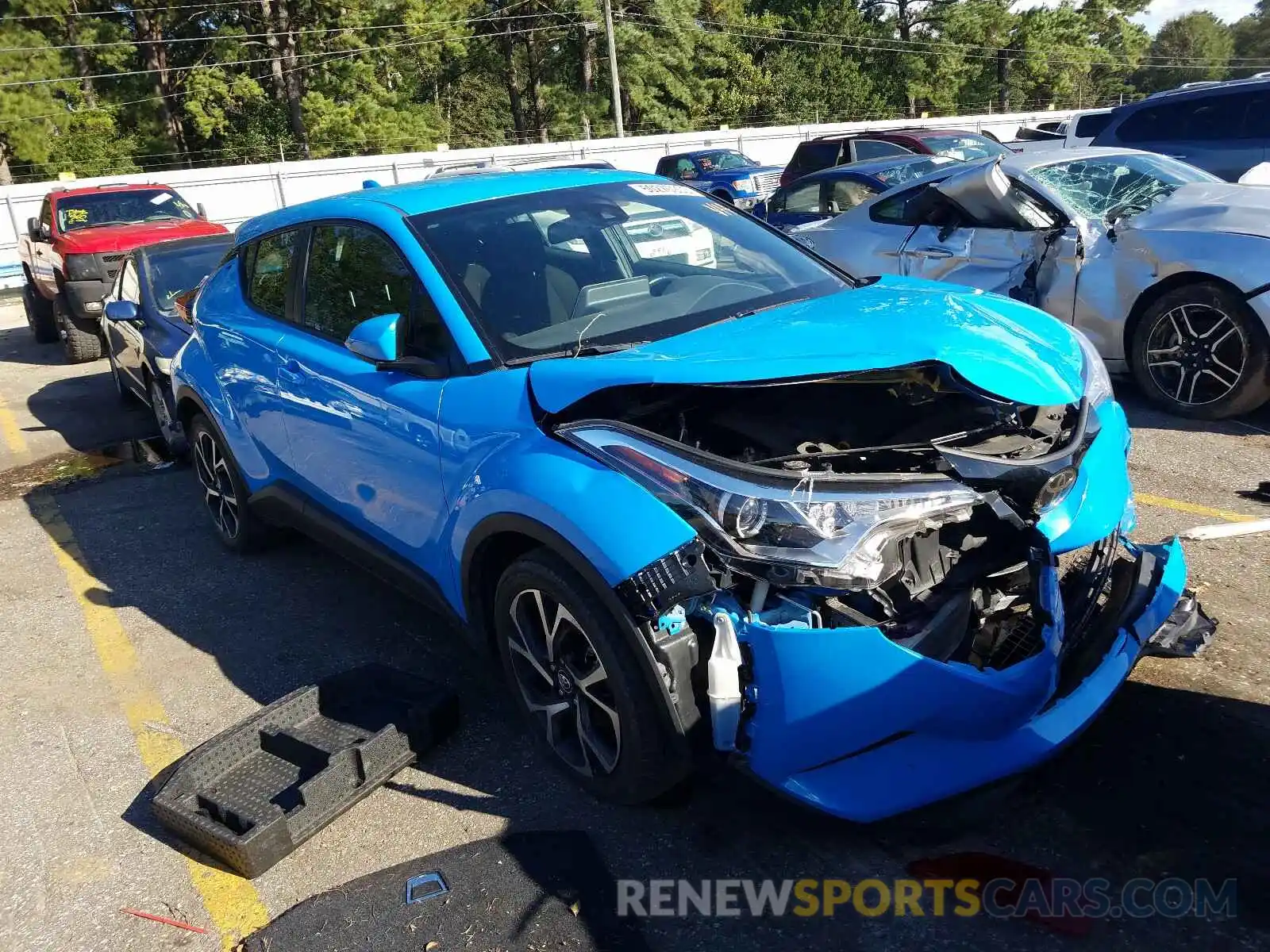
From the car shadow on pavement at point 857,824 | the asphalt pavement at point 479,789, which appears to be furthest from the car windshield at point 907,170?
the car shadow on pavement at point 857,824

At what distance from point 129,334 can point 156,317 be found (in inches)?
24.2

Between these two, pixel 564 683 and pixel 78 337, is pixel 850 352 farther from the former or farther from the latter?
pixel 78 337

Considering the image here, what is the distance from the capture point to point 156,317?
7758 millimetres

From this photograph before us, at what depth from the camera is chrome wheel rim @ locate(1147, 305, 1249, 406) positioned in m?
5.74

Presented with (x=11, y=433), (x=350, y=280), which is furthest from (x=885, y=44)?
(x=350, y=280)

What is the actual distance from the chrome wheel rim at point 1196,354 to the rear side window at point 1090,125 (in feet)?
22.4

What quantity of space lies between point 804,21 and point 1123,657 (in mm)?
63566

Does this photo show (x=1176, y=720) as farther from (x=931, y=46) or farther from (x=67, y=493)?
(x=931, y=46)

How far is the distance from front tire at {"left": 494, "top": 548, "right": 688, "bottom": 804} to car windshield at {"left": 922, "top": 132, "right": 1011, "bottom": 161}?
12415 mm

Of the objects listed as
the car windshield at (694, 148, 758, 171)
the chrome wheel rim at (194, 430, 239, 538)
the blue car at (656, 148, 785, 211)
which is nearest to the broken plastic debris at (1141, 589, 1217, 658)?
the chrome wheel rim at (194, 430, 239, 538)

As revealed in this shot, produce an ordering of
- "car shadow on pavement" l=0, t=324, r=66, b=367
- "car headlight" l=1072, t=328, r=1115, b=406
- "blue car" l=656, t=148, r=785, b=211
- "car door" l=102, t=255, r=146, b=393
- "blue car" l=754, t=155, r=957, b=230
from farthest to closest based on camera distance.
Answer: "blue car" l=656, t=148, r=785, b=211, "car shadow on pavement" l=0, t=324, r=66, b=367, "blue car" l=754, t=155, r=957, b=230, "car door" l=102, t=255, r=146, b=393, "car headlight" l=1072, t=328, r=1115, b=406

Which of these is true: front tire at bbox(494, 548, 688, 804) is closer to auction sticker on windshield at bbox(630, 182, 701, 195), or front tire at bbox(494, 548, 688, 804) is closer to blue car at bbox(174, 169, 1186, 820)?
blue car at bbox(174, 169, 1186, 820)

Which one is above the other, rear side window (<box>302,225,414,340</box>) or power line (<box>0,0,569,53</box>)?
power line (<box>0,0,569,53</box>)

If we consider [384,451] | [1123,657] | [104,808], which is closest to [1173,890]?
[1123,657]
